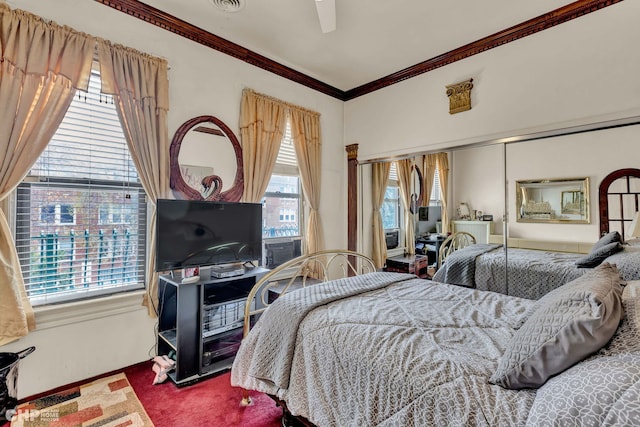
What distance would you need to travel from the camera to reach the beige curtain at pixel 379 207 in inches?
144

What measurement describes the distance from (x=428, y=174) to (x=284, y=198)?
159 centimetres

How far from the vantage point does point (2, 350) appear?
1892mm

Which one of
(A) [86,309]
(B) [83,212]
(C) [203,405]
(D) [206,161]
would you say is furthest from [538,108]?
(A) [86,309]

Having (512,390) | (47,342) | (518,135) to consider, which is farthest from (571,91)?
(47,342)

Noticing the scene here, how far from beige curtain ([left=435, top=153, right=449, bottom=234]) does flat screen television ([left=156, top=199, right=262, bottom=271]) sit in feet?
5.89

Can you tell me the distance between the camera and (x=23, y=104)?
190cm

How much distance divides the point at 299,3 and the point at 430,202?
214 cm

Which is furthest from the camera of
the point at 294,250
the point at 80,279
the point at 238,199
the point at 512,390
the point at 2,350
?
the point at 294,250

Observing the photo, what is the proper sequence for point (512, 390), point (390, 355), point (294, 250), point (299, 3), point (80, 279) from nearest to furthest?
1. point (512, 390)
2. point (390, 355)
3. point (80, 279)
4. point (299, 3)
5. point (294, 250)

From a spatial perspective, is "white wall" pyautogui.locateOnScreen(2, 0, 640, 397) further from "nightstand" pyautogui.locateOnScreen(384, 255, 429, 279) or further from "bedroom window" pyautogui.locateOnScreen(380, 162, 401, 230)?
"nightstand" pyautogui.locateOnScreen(384, 255, 429, 279)

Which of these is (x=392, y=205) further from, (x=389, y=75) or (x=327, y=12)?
(x=327, y=12)

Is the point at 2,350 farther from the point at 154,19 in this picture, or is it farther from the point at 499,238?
the point at 499,238

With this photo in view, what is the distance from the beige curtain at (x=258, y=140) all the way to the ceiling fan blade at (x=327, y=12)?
123cm

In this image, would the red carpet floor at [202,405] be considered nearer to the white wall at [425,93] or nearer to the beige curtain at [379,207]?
the white wall at [425,93]
